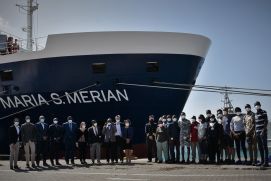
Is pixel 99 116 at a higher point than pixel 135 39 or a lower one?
lower

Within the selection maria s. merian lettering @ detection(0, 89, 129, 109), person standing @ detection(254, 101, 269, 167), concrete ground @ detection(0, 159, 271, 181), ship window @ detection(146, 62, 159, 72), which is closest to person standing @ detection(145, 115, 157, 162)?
maria s. merian lettering @ detection(0, 89, 129, 109)

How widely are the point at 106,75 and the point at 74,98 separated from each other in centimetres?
153

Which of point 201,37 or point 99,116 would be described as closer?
point 99,116

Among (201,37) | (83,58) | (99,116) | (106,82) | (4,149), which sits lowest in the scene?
(4,149)

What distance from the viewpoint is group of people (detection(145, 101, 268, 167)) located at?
10.2 m

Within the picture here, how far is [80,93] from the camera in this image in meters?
14.6

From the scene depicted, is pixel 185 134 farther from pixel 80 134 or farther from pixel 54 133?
pixel 54 133

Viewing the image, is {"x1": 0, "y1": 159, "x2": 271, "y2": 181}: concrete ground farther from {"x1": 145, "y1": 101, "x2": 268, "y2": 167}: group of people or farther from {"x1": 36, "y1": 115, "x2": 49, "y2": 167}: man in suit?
{"x1": 36, "y1": 115, "x2": 49, "y2": 167}: man in suit

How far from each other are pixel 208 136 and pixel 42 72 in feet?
23.0

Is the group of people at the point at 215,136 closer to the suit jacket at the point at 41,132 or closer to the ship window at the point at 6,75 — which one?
the suit jacket at the point at 41,132

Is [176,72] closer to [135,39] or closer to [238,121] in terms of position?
[135,39]

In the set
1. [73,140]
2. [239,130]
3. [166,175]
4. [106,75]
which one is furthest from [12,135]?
[239,130]

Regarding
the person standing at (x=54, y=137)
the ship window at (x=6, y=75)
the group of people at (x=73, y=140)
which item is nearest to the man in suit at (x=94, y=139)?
the group of people at (x=73, y=140)

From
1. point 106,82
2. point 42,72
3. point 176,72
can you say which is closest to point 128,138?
point 106,82
